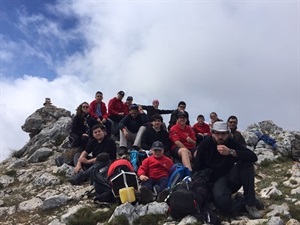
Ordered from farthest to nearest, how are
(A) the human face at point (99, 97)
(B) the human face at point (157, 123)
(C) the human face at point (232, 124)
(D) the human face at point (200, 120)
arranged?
(A) the human face at point (99, 97)
(D) the human face at point (200, 120)
(C) the human face at point (232, 124)
(B) the human face at point (157, 123)

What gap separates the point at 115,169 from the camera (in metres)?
9.97

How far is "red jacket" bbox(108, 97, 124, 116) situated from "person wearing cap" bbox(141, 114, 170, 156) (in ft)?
17.6

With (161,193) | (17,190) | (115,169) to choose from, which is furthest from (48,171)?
(161,193)

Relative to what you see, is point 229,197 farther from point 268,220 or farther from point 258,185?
point 258,185

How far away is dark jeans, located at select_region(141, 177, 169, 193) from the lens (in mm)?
9719

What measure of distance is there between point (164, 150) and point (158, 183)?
2.81 meters

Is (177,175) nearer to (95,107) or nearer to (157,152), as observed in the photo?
(157,152)

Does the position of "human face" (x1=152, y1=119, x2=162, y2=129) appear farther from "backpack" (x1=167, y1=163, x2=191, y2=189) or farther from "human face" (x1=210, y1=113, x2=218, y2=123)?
"human face" (x1=210, y1=113, x2=218, y2=123)

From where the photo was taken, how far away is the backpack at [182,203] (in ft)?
26.3

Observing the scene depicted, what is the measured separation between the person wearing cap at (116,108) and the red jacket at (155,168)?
7.90m

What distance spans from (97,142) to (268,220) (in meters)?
6.70

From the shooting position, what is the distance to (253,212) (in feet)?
27.3

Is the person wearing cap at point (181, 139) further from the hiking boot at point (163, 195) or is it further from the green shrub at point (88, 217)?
the green shrub at point (88, 217)

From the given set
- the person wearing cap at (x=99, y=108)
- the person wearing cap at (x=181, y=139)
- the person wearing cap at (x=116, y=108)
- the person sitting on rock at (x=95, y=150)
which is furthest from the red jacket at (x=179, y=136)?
the person wearing cap at (x=116, y=108)
